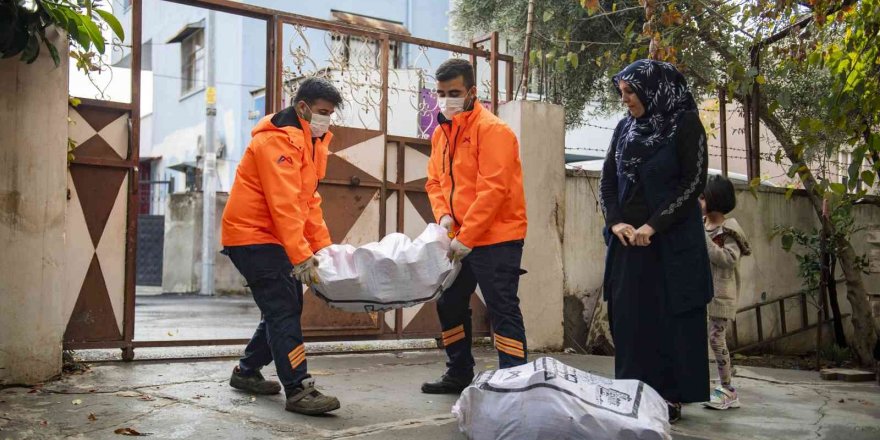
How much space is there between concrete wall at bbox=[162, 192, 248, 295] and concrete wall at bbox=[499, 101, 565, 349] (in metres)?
9.75

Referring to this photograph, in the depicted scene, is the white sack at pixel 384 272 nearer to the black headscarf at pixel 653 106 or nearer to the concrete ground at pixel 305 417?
the concrete ground at pixel 305 417

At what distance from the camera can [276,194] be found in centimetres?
401

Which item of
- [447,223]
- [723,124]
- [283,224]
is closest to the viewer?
[283,224]

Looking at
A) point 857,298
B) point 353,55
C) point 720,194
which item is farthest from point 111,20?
point 857,298

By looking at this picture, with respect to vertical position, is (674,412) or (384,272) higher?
(384,272)

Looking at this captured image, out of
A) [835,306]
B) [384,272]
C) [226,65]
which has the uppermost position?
[226,65]

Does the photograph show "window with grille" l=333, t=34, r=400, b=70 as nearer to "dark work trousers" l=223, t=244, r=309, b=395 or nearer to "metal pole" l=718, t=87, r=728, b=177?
"dark work trousers" l=223, t=244, r=309, b=395

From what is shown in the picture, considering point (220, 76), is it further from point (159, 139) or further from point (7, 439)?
point (7, 439)

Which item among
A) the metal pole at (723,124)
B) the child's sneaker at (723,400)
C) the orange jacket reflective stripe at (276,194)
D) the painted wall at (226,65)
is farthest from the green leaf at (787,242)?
the painted wall at (226,65)

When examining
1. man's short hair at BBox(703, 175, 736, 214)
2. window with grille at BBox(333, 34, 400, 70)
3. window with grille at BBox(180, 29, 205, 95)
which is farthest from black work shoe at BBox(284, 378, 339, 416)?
window with grille at BBox(180, 29, 205, 95)

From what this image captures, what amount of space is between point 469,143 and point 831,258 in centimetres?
490

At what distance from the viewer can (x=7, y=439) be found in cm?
353

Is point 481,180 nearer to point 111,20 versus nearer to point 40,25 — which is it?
point 111,20

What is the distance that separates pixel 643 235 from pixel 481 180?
842mm
